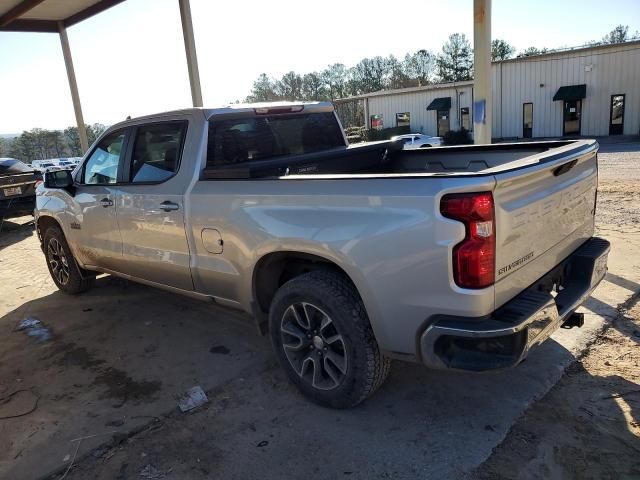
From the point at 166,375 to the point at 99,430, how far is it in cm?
73

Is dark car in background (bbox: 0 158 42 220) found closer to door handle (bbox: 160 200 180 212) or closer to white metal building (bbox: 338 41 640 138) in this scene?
door handle (bbox: 160 200 180 212)

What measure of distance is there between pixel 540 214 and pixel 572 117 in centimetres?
3260

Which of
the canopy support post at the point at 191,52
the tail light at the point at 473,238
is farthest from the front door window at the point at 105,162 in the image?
the canopy support post at the point at 191,52

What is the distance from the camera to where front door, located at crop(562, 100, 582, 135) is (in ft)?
101

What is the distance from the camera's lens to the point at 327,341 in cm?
309

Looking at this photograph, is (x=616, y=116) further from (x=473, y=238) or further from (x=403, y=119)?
(x=473, y=238)

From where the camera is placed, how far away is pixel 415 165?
4.56 m

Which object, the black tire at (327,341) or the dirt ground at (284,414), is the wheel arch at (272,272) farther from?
the dirt ground at (284,414)

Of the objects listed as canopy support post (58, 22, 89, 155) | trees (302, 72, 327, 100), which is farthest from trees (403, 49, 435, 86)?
canopy support post (58, 22, 89, 155)

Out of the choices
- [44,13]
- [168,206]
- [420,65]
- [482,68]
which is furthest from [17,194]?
[420,65]

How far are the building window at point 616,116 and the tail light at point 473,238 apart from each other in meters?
33.0

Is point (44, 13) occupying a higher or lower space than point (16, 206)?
higher

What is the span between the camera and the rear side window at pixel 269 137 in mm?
3871

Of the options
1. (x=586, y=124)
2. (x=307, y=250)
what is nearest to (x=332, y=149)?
(x=307, y=250)
